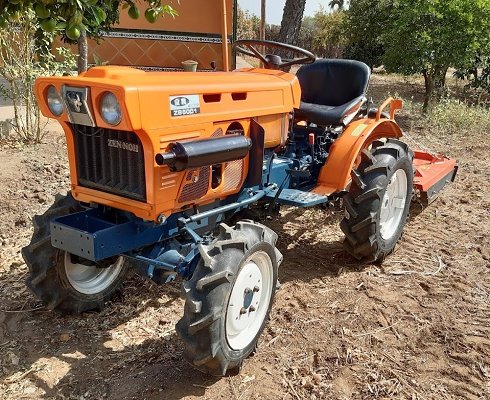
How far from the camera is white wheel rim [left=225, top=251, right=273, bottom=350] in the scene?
2793mm

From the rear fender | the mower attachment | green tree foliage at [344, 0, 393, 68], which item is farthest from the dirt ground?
green tree foliage at [344, 0, 393, 68]

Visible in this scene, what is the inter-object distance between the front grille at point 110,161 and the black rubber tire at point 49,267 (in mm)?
330

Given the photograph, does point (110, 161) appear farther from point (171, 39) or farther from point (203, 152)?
point (171, 39)

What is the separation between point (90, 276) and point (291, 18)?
7623mm

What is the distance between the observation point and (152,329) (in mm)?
3275

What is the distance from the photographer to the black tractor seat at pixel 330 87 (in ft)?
13.7

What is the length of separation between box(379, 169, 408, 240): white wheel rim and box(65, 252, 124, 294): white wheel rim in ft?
6.49

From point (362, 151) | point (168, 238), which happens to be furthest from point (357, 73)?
point (168, 238)

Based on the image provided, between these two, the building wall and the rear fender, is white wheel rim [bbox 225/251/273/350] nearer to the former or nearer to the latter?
the rear fender

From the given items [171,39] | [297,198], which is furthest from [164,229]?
[171,39]

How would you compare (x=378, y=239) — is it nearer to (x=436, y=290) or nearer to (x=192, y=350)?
(x=436, y=290)

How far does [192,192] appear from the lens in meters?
2.96

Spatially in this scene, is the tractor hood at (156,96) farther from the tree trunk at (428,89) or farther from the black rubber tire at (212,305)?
the tree trunk at (428,89)

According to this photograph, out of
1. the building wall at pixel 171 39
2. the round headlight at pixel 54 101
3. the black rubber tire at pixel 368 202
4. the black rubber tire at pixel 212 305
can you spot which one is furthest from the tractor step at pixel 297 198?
the building wall at pixel 171 39
